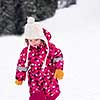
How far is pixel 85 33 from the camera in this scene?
13.2m

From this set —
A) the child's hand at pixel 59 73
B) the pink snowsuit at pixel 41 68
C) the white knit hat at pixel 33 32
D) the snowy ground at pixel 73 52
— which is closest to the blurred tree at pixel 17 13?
the snowy ground at pixel 73 52

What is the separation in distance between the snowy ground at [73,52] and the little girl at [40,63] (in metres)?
1.46

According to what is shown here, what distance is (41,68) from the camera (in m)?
6.48

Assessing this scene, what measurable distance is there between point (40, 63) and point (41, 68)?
0.22 feet

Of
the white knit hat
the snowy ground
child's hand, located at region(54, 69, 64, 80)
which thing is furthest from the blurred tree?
child's hand, located at region(54, 69, 64, 80)

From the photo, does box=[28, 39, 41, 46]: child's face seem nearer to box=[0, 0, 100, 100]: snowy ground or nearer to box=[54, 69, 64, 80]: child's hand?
box=[54, 69, 64, 80]: child's hand

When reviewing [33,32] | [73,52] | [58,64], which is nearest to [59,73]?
[58,64]

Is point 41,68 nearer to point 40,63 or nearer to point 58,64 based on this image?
point 40,63

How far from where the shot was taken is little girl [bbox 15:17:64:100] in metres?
6.43

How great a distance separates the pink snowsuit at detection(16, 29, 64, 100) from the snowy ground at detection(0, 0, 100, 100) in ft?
4.72

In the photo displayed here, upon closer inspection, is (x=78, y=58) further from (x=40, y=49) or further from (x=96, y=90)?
(x=40, y=49)

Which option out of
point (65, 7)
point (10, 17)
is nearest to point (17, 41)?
point (10, 17)

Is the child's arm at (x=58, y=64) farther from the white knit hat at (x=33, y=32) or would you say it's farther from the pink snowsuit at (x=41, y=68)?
the white knit hat at (x=33, y=32)

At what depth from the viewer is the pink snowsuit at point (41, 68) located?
6445mm
